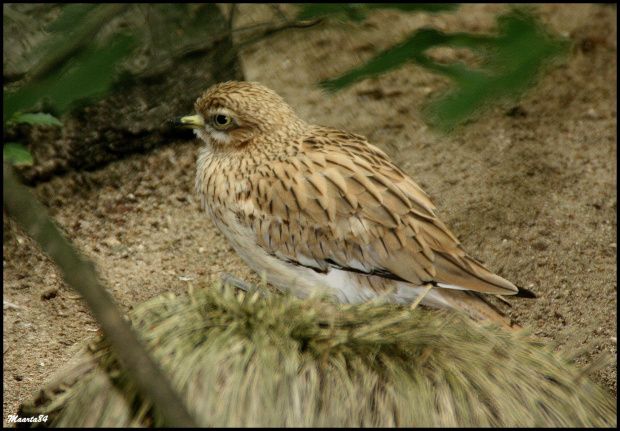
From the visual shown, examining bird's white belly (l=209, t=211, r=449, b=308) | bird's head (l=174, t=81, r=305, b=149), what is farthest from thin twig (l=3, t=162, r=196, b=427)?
bird's head (l=174, t=81, r=305, b=149)

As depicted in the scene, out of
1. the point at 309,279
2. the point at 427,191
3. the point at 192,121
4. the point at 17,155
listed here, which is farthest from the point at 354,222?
the point at 17,155

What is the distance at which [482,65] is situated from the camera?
3.05 feet

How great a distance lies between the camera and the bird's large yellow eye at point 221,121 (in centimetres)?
305

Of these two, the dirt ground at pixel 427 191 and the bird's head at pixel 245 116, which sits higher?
the bird's head at pixel 245 116

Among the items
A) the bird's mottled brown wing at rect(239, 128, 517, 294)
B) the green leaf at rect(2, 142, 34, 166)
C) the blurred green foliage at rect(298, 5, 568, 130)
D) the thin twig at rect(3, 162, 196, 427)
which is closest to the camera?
the blurred green foliage at rect(298, 5, 568, 130)

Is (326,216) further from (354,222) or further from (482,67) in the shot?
(482,67)

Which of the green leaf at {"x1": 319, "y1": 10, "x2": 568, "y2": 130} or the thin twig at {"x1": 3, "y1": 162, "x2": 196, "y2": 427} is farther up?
the green leaf at {"x1": 319, "y1": 10, "x2": 568, "y2": 130}

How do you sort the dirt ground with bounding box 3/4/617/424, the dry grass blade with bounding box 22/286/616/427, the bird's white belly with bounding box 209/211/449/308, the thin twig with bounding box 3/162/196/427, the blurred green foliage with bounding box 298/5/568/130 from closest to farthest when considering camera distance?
the blurred green foliage with bounding box 298/5/568/130 < the thin twig with bounding box 3/162/196/427 < the dry grass blade with bounding box 22/286/616/427 < the bird's white belly with bounding box 209/211/449/308 < the dirt ground with bounding box 3/4/617/424

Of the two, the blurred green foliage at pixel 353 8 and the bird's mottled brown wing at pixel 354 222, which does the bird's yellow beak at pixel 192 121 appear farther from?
the blurred green foliage at pixel 353 8

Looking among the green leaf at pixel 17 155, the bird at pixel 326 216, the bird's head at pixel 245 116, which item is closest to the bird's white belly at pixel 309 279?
the bird at pixel 326 216

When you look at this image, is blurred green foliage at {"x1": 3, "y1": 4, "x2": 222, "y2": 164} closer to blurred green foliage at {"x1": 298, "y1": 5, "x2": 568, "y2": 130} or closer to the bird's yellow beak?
blurred green foliage at {"x1": 298, "y1": 5, "x2": 568, "y2": 130}

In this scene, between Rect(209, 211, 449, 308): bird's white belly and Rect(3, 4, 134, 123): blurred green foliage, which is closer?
Rect(3, 4, 134, 123): blurred green foliage

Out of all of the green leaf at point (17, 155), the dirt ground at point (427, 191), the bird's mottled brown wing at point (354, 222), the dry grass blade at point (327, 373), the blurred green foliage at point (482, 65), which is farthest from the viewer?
the dirt ground at point (427, 191)

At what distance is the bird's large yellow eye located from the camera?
3.05 metres
